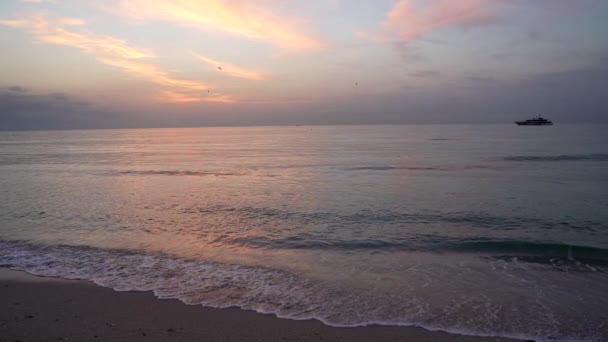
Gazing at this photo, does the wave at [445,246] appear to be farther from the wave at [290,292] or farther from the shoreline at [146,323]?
the shoreline at [146,323]

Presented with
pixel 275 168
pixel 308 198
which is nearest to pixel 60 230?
pixel 308 198

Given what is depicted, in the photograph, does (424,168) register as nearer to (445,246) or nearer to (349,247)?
(445,246)

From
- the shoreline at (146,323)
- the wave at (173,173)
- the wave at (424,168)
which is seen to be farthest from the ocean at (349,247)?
the wave at (424,168)

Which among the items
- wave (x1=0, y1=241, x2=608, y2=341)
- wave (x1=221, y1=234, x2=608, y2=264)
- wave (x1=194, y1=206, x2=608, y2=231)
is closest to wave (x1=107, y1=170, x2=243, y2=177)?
wave (x1=194, y1=206, x2=608, y2=231)

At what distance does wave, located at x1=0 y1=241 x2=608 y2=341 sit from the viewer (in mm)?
7418

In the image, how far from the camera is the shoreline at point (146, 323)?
6.87 m

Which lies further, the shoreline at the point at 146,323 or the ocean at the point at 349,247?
the ocean at the point at 349,247

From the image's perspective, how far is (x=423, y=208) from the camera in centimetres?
1873

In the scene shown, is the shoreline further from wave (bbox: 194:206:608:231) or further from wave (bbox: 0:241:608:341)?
wave (bbox: 194:206:608:231)

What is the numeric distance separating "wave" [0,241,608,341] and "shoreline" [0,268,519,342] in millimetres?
284

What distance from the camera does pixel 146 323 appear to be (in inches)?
293

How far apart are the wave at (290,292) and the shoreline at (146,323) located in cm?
28

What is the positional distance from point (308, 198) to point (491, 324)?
1451cm

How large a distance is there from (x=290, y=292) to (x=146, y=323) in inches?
121
